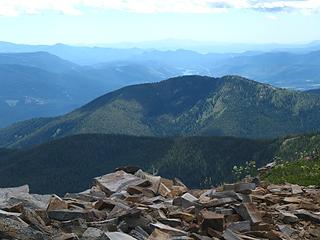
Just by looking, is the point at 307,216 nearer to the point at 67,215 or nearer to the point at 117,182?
the point at 67,215

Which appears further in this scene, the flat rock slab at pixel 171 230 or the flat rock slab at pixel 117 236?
the flat rock slab at pixel 171 230

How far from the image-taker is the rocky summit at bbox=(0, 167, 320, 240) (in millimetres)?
11719

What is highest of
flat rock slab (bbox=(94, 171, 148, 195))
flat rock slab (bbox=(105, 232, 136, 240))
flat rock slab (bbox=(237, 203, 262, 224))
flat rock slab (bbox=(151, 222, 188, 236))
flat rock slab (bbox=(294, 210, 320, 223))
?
flat rock slab (bbox=(105, 232, 136, 240))

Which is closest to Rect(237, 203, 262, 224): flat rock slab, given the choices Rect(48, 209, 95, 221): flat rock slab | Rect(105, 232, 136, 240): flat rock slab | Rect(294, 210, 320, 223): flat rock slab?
Rect(294, 210, 320, 223): flat rock slab

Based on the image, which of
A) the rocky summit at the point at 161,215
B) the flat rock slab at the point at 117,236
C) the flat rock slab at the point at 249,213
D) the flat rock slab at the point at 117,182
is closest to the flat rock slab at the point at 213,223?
the rocky summit at the point at 161,215

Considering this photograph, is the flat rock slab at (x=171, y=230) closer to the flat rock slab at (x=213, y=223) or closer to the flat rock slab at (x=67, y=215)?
the flat rock slab at (x=213, y=223)

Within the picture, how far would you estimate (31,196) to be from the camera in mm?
15430

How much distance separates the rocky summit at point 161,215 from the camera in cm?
1172

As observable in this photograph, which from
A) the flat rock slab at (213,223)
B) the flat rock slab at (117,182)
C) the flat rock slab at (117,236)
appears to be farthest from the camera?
the flat rock slab at (117,182)

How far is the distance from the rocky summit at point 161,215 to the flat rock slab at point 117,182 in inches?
4.1

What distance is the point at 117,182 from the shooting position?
18125 mm

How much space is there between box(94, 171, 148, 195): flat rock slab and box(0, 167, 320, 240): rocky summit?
0.10 meters

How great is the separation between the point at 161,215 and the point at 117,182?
5118mm

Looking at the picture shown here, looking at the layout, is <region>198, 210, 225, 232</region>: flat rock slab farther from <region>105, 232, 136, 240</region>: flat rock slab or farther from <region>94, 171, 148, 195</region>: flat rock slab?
<region>94, 171, 148, 195</region>: flat rock slab
